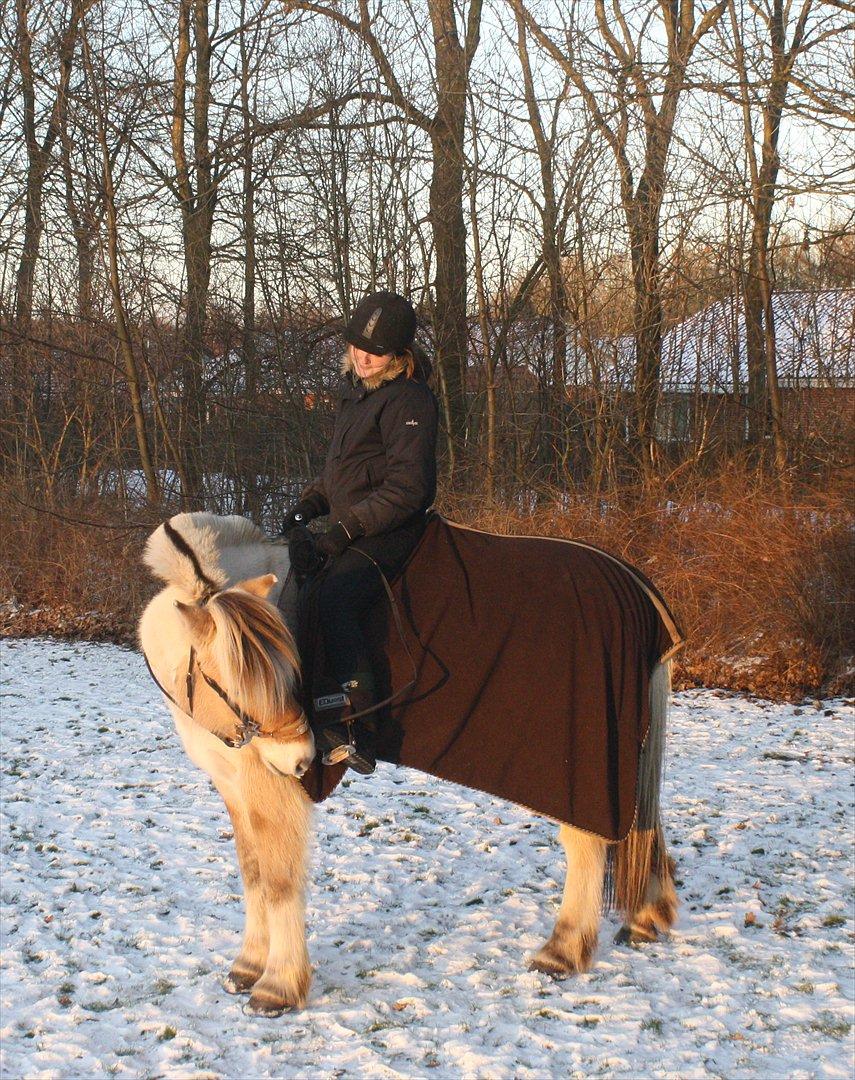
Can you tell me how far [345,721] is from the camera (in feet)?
10.8

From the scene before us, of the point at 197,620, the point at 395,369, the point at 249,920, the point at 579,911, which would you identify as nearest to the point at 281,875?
the point at 249,920

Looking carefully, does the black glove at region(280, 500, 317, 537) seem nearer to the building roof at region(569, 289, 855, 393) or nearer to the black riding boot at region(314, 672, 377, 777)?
the black riding boot at region(314, 672, 377, 777)

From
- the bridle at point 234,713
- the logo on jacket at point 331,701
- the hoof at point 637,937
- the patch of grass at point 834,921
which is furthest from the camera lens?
the patch of grass at point 834,921

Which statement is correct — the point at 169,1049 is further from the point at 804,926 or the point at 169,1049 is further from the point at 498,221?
the point at 498,221

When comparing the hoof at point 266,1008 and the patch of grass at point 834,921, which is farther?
the patch of grass at point 834,921

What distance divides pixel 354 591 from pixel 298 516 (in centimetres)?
55

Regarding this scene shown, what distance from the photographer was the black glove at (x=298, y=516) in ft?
12.0

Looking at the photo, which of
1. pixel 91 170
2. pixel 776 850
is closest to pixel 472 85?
pixel 91 170

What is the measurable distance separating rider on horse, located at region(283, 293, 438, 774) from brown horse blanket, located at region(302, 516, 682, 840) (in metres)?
0.13

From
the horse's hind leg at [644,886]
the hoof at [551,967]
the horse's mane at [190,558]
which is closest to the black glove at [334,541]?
the horse's mane at [190,558]

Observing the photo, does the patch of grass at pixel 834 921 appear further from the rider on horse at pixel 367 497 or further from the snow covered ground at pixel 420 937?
the rider on horse at pixel 367 497

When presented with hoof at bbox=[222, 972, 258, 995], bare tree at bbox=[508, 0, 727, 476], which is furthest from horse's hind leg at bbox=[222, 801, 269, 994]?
bare tree at bbox=[508, 0, 727, 476]

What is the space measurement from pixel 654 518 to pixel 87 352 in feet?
24.1

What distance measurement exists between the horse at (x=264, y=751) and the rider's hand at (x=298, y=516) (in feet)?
0.36
